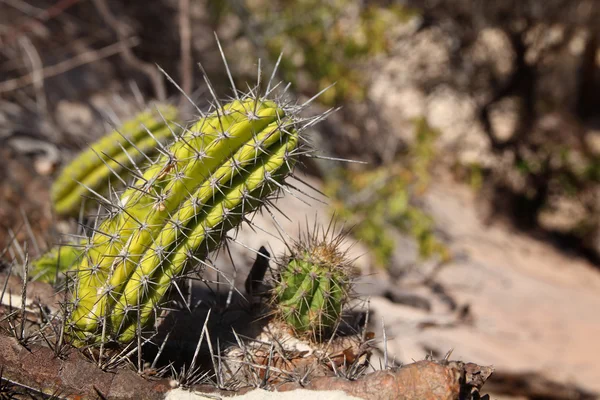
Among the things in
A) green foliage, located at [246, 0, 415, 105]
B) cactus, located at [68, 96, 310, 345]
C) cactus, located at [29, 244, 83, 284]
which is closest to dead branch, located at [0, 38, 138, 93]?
green foliage, located at [246, 0, 415, 105]

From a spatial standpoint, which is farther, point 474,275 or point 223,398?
point 474,275

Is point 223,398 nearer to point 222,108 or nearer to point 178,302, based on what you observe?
point 178,302

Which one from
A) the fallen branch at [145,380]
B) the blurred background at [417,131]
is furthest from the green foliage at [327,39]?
the fallen branch at [145,380]

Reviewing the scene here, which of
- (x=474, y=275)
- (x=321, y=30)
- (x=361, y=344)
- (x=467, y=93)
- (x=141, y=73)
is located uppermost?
(x=467, y=93)

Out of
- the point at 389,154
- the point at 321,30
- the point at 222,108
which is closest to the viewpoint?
the point at 222,108

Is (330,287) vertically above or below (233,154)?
below

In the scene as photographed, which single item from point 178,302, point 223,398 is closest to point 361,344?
point 223,398

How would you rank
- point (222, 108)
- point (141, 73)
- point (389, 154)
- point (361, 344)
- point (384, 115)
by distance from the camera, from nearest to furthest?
point (222, 108)
point (361, 344)
point (141, 73)
point (389, 154)
point (384, 115)

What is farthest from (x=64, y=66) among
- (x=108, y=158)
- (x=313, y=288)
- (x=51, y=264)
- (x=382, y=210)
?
(x=313, y=288)
